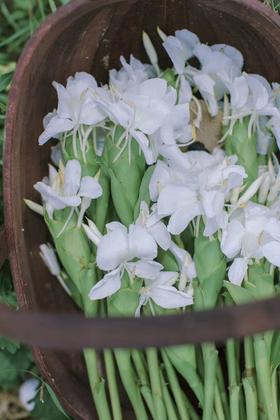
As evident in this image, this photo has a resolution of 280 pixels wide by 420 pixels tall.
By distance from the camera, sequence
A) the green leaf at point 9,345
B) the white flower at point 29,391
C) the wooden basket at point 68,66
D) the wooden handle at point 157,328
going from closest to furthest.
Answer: the wooden handle at point 157,328 < the wooden basket at point 68,66 < the green leaf at point 9,345 < the white flower at point 29,391

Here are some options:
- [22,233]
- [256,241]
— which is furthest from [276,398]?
[22,233]

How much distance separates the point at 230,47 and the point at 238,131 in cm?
8

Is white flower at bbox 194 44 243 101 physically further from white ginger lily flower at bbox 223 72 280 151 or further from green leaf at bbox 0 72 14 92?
green leaf at bbox 0 72 14 92

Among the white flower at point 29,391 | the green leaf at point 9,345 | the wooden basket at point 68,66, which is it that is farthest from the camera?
the white flower at point 29,391

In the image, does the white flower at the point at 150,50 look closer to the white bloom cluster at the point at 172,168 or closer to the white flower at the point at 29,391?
the white bloom cluster at the point at 172,168

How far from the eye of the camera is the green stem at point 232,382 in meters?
0.65

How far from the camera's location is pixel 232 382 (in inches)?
26.3

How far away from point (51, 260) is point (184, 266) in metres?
0.14

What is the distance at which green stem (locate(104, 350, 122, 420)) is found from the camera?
0.68 m

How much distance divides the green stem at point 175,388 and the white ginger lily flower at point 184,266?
0.07 meters

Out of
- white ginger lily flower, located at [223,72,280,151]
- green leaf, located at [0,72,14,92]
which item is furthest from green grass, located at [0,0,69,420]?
white ginger lily flower, located at [223,72,280,151]

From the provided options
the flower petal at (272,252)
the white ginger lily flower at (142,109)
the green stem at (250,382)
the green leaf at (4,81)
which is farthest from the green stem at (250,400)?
the green leaf at (4,81)

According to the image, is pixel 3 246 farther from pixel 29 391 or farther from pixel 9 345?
pixel 29 391

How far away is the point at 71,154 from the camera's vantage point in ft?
2.26
